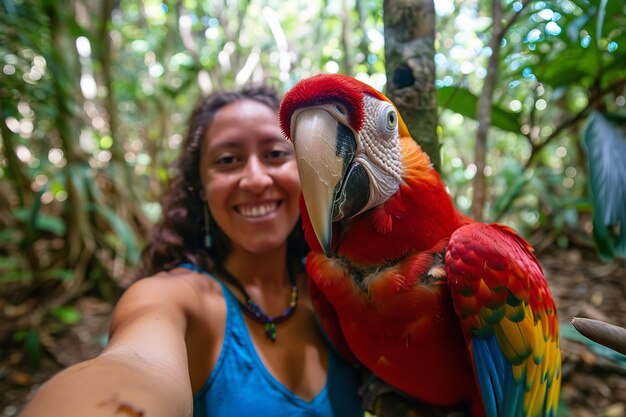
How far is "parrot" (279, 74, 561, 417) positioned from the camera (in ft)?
2.08

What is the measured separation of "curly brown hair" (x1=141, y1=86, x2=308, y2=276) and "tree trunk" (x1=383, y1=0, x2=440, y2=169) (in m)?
0.37

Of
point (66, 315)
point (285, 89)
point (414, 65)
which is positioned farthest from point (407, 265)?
point (66, 315)

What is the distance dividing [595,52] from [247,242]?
1.11 m

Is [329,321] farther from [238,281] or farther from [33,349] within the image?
[33,349]

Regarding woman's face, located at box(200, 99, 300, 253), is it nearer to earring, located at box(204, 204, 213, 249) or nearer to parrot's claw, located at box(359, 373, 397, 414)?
earring, located at box(204, 204, 213, 249)

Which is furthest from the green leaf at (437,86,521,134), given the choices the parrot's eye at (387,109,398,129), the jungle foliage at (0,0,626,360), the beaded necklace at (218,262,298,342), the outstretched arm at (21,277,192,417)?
the outstretched arm at (21,277,192,417)

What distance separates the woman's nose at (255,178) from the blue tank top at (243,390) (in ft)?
0.87

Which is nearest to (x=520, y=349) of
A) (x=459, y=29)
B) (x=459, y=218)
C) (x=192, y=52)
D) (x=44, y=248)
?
(x=459, y=218)

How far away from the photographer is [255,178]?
3.08 feet

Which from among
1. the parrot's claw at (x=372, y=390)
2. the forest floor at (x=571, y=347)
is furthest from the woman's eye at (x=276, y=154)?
the forest floor at (x=571, y=347)

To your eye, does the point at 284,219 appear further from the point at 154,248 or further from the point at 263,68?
the point at 263,68

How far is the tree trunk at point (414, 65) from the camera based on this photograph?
833 mm

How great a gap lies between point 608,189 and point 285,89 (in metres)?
1.36

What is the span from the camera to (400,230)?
73cm
